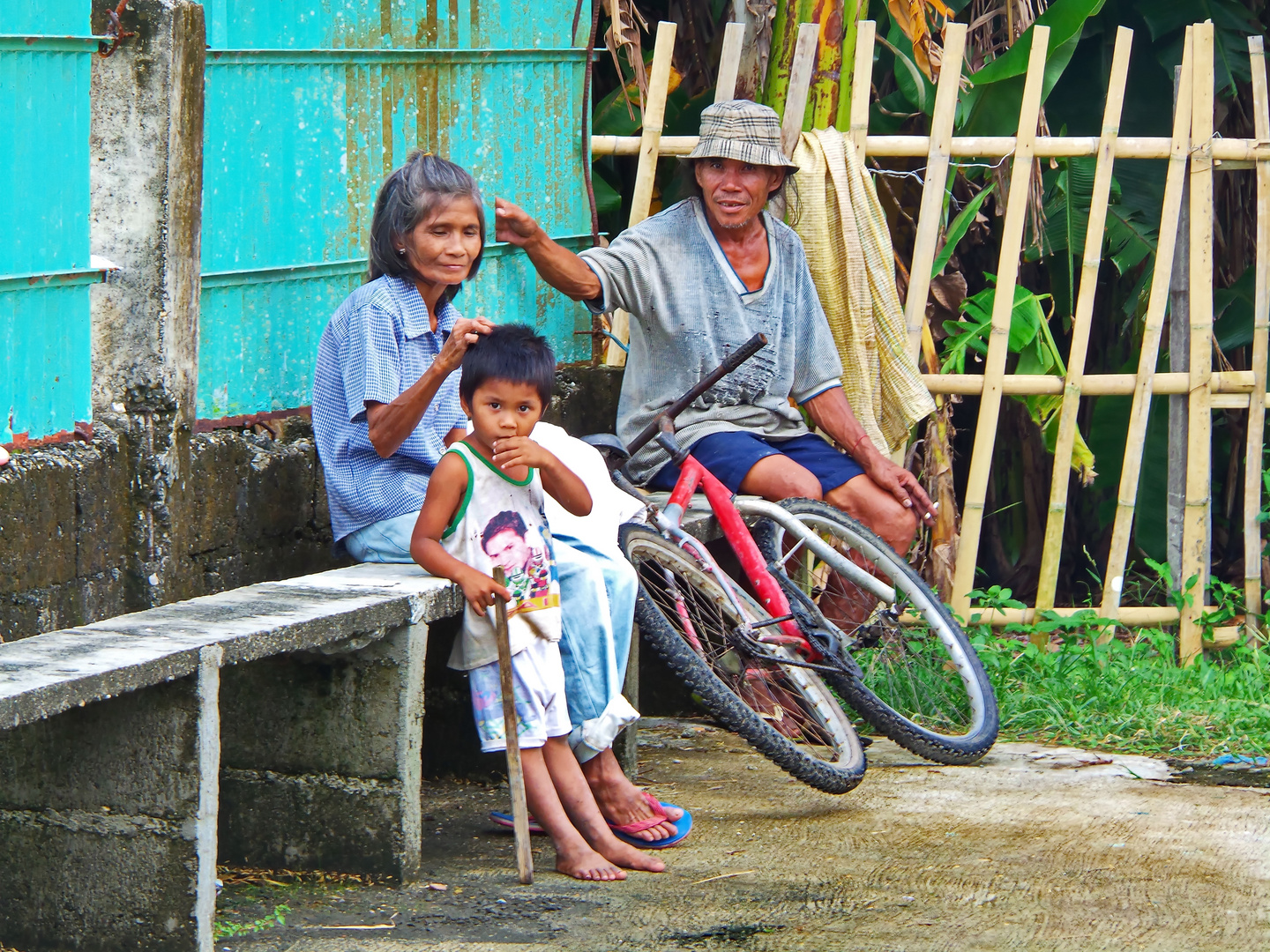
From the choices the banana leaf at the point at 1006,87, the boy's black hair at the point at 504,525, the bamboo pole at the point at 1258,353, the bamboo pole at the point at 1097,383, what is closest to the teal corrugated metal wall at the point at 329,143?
the boy's black hair at the point at 504,525

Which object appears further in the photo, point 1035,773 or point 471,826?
point 1035,773

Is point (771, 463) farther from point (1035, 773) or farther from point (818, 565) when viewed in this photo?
point (1035, 773)

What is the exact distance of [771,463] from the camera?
471 centimetres

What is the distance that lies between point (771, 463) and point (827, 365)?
0.49 m

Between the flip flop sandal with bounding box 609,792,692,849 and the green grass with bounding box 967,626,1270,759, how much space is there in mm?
A: 1547

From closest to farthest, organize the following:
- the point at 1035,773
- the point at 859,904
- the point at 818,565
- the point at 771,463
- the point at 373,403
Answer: the point at 859,904 → the point at 373,403 → the point at 1035,773 → the point at 771,463 → the point at 818,565

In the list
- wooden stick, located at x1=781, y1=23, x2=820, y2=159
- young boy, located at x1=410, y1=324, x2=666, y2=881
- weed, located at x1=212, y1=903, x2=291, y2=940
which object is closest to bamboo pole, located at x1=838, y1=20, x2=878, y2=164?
wooden stick, located at x1=781, y1=23, x2=820, y2=159

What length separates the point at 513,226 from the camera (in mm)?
4449

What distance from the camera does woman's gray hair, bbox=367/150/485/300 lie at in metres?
3.68

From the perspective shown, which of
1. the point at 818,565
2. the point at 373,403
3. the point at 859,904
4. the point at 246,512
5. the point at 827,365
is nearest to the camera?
the point at 859,904

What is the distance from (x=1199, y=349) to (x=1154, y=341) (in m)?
0.21

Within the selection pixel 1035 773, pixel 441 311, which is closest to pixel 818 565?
pixel 1035 773

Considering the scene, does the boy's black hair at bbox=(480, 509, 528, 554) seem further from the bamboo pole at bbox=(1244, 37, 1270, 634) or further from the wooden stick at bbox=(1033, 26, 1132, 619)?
the bamboo pole at bbox=(1244, 37, 1270, 634)

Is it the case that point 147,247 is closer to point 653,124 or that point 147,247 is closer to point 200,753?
point 200,753
